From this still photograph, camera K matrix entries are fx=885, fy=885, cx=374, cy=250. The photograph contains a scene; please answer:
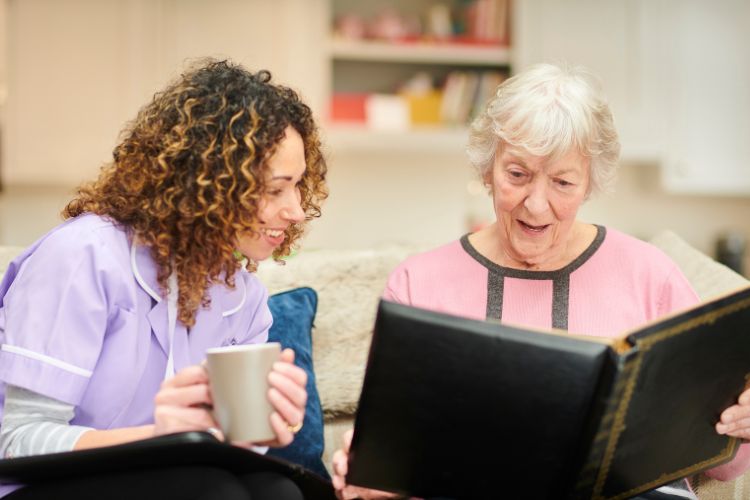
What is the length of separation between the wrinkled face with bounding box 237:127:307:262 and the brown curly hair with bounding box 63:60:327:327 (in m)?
0.01

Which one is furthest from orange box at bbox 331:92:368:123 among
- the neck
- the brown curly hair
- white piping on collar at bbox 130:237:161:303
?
white piping on collar at bbox 130:237:161:303

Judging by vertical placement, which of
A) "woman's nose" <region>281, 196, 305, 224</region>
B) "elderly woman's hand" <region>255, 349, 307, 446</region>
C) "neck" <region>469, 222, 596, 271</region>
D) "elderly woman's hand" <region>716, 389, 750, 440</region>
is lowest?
"elderly woman's hand" <region>716, 389, 750, 440</region>

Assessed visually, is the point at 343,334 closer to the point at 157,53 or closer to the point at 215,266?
the point at 215,266

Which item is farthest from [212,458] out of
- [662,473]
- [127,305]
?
[662,473]

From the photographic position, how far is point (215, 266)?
1.30 m

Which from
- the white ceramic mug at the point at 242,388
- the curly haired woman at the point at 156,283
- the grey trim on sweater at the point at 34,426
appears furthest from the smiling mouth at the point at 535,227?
the grey trim on sweater at the point at 34,426

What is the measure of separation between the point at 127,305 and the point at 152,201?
0.15 meters

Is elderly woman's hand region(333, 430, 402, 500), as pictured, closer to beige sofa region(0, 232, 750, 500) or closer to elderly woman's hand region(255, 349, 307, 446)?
elderly woman's hand region(255, 349, 307, 446)

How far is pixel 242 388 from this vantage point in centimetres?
105

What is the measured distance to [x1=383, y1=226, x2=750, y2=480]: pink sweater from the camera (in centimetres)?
154

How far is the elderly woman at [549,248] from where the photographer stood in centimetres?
151

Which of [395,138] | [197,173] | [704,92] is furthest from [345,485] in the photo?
[704,92]

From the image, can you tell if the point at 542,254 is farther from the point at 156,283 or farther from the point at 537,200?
the point at 156,283

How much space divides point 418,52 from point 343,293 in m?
2.18
